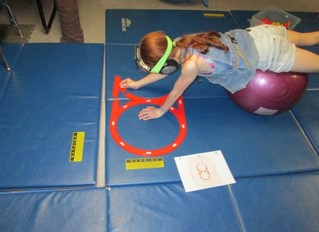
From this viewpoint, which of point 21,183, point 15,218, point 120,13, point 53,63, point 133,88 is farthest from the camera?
point 120,13

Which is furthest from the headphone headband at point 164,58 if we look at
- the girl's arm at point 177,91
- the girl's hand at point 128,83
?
the girl's hand at point 128,83

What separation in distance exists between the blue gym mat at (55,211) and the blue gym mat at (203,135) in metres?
0.17

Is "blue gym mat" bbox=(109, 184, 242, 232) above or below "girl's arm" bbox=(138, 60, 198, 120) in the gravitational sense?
below

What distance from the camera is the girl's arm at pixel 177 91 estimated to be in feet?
5.14

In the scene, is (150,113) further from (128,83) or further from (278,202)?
(278,202)

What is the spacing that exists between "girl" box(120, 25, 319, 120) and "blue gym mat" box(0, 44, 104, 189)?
19.7 inches

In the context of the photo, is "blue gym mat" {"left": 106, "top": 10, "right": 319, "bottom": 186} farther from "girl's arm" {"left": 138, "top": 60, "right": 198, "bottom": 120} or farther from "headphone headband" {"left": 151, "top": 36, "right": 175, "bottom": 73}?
"headphone headband" {"left": 151, "top": 36, "right": 175, "bottom": 73}

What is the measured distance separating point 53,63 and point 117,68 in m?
0.57

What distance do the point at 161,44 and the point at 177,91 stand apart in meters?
0.41

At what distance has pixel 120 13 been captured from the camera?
2875 millimetres

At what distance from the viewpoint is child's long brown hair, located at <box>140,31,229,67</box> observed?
140cm

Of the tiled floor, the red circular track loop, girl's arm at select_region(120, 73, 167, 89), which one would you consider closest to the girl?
the red circular track loop

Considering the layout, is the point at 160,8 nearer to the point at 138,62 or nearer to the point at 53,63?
the point at 53,63

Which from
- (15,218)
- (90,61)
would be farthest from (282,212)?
(90,61)
